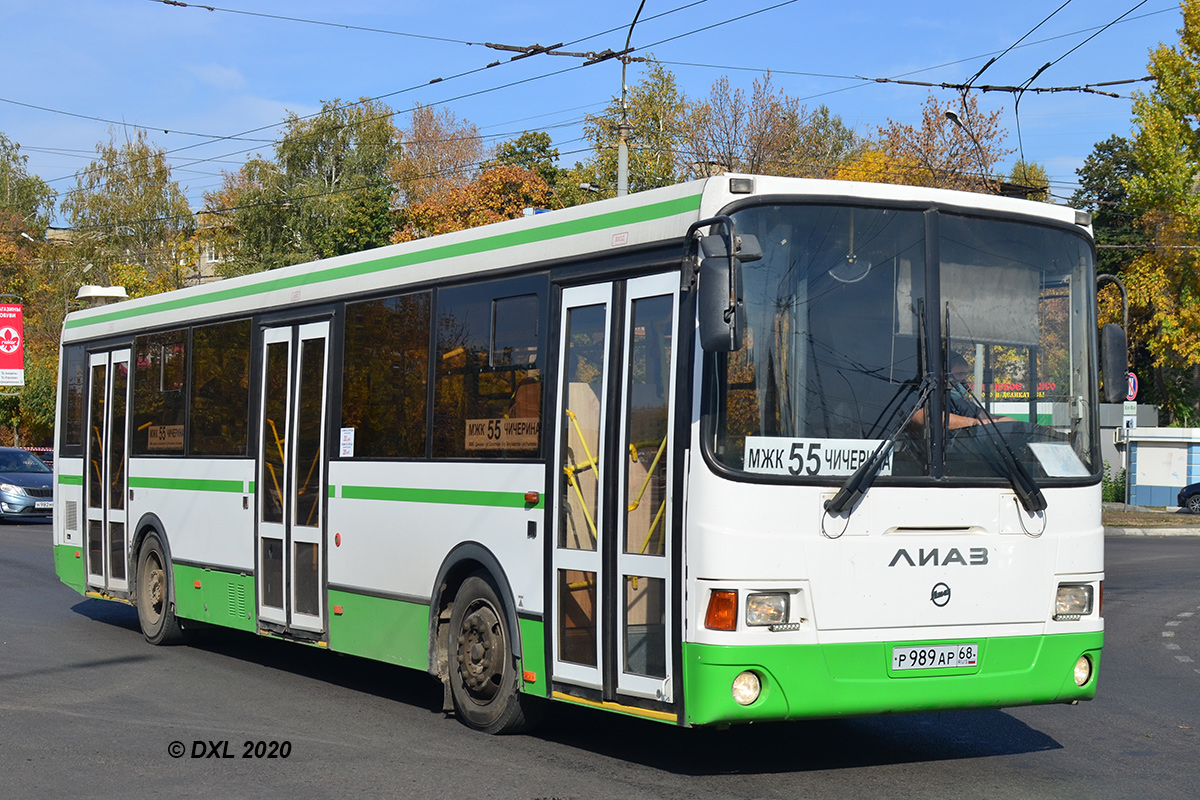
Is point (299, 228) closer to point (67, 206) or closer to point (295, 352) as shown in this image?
point (67, 206)

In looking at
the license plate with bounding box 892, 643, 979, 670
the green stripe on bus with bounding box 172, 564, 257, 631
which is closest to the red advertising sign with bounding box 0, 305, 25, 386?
the green stripe on bus with bounding box 172, 564, 257, 631

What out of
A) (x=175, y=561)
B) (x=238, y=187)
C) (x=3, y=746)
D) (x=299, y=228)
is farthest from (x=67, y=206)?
(x=3, y=746)

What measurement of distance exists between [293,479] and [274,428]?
0.57m

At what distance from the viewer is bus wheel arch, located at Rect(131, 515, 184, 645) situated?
13.0 meters

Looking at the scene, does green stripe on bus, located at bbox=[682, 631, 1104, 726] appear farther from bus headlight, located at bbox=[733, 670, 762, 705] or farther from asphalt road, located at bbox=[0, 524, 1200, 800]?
asphalt road, located at bbox=[0, 524, 1200, 800]

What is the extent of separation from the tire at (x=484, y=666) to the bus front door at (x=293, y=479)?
199 cm

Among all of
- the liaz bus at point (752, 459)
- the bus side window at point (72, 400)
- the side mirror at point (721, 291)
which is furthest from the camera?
the bus side window at point (72, 400)

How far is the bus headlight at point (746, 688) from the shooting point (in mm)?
6844

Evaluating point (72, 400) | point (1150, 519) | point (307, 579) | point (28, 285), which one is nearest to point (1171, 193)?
point (1150, 519)

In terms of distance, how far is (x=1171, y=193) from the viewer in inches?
1484

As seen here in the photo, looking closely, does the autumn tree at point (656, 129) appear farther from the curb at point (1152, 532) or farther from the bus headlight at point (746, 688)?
the bus headlight at point (746, 688)

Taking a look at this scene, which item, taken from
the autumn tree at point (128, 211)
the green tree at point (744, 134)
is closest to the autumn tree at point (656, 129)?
the green tree at point (744, 134)

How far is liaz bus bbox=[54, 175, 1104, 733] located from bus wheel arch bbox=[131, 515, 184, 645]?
404 centimetres

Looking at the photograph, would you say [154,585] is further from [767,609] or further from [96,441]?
[767,609]
